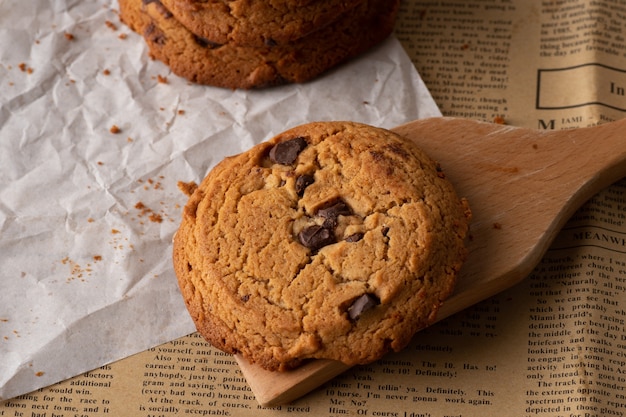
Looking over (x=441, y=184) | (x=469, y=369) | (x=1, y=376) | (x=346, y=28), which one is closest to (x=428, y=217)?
(x=441, y=184)

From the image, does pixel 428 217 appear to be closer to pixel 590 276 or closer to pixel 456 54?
pixel 590 276

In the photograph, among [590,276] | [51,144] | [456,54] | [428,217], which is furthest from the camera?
[456,54]

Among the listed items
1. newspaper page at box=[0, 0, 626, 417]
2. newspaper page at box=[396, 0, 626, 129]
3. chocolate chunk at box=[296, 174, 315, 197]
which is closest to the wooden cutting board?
newspaper page at box=[0, 0, 626, 417]

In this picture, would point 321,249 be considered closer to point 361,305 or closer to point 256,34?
point 361,305

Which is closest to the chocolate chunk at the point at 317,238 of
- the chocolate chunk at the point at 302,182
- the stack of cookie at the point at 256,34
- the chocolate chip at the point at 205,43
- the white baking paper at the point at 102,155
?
the chocolate chunk at the point at 302,182

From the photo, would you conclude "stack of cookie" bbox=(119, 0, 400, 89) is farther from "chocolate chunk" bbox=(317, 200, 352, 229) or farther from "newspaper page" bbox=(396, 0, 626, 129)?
"chocolate chunk" bbox=(317, 200, 352, 229)
